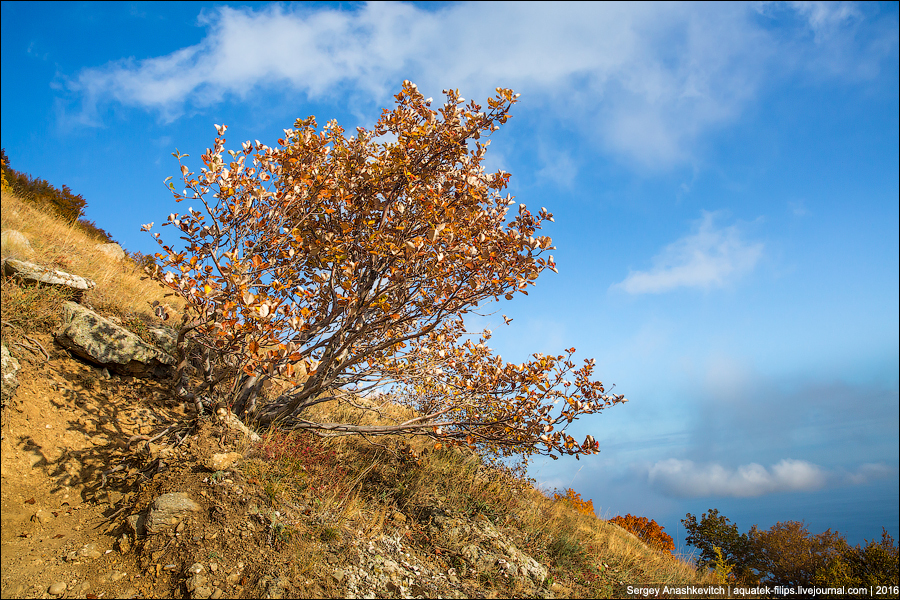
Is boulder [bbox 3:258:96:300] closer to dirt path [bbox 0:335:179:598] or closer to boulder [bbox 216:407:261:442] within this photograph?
dirt path [bbox 0:335:179:598]

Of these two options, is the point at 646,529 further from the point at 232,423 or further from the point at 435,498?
the point at 232,423

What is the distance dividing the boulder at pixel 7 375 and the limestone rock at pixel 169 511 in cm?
257

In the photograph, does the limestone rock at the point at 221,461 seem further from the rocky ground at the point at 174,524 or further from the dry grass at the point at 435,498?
the dry grass at the point at 435,498

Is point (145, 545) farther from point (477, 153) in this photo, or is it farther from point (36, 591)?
point (477, 153)

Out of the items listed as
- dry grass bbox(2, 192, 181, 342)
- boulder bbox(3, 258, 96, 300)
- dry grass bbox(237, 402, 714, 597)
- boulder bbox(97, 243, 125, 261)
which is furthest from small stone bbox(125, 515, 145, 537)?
boulder bbox(97, 243, 125, 261)

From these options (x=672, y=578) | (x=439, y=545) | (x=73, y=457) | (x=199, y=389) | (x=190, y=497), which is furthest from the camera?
(x=672, y=578)

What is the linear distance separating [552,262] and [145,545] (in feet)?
19.5

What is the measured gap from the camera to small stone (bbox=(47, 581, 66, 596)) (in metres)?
4.29

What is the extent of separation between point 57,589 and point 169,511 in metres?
1.05

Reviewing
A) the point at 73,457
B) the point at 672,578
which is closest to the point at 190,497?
the point at 73,457

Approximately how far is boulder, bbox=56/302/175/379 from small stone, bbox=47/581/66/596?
327 centimetres

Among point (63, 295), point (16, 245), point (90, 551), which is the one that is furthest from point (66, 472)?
point (16, 245)

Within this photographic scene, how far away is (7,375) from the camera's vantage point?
5.62 metres

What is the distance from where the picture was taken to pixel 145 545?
477cm
